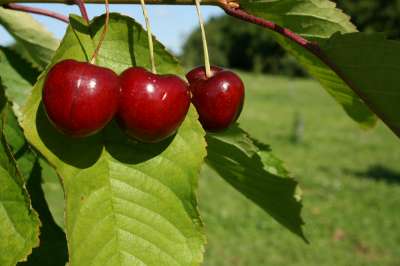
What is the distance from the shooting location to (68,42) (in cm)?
103

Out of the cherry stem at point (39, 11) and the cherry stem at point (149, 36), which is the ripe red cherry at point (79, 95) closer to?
the cherry stem at point (149, 36)

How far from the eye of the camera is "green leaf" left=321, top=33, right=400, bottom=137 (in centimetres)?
111

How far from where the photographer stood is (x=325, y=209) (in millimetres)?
11016

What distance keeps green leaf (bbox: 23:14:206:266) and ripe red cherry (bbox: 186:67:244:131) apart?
49 millimetres

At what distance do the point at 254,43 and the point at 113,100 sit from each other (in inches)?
2311

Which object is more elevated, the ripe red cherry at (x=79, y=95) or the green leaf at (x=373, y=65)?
the ripe red cherry at (x=79, y=95)

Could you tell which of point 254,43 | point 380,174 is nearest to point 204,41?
point 380,174

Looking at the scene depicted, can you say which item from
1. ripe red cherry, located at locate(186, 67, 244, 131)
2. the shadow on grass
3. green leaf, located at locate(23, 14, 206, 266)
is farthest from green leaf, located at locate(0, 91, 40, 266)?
the shadow on grass

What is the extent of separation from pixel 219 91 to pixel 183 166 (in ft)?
0.47

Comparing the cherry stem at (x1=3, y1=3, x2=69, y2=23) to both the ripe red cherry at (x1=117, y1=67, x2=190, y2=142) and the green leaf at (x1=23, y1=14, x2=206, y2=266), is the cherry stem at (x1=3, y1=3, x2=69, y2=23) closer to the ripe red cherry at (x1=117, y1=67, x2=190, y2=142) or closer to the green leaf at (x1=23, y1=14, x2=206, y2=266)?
the green leaf at (x1=23, y1=14, x2=206, y2=266)

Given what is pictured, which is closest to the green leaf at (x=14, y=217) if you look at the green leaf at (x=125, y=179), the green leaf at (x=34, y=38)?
the green leaf at (x=125, y=179)

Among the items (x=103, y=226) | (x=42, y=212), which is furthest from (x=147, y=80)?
(x=42, y=212)

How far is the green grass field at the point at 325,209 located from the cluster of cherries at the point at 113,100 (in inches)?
288

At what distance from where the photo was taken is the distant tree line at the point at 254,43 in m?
49.8
